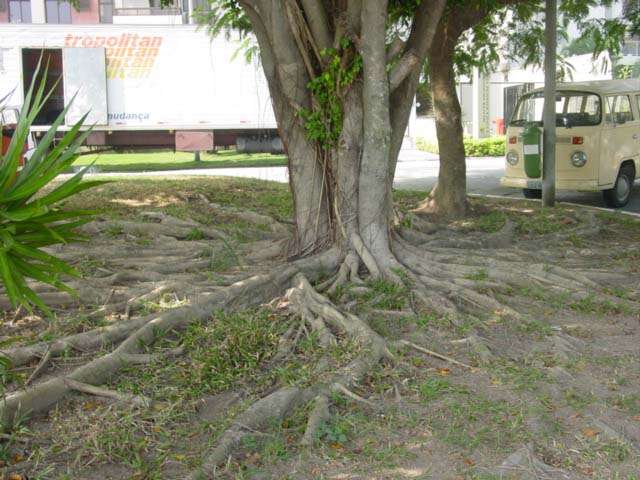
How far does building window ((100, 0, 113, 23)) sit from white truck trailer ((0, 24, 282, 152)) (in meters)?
8.11

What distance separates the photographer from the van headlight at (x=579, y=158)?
43.9 feet

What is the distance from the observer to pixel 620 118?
548 inches

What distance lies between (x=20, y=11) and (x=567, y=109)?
25554mm

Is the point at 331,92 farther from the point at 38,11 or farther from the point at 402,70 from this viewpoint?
the point at 38,11

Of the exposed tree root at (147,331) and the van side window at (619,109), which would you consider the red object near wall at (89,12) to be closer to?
the van side window at (619,109)

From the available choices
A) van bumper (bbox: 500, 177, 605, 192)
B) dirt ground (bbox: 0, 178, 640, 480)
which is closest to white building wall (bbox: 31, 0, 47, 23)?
van bumper (bbox: 500, 177, 605, 192)

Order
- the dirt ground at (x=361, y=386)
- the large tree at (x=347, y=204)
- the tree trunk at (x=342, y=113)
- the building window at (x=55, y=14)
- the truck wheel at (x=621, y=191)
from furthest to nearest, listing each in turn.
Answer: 1. the building window at (x=55, y=14)
2. the truck wheel at (x=621, y=191)
3. the tree trunk at (x=342, y=113)
4. the large tree at (x=347, y=204)
5. the dirt ground at (x=361, y=386)

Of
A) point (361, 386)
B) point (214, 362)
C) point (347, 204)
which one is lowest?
point (361, 386)

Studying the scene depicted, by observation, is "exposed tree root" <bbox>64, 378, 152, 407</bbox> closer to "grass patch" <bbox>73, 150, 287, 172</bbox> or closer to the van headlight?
the van headlight

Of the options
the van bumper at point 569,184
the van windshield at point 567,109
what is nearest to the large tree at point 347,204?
the van bumper at point 569,184

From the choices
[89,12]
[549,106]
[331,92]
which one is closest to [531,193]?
[549,106]

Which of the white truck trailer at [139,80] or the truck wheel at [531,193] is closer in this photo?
the truck wheel at [531,193]

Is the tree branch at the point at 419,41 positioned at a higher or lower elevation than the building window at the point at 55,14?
lower

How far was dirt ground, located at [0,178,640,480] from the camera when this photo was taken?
431 centimetres
